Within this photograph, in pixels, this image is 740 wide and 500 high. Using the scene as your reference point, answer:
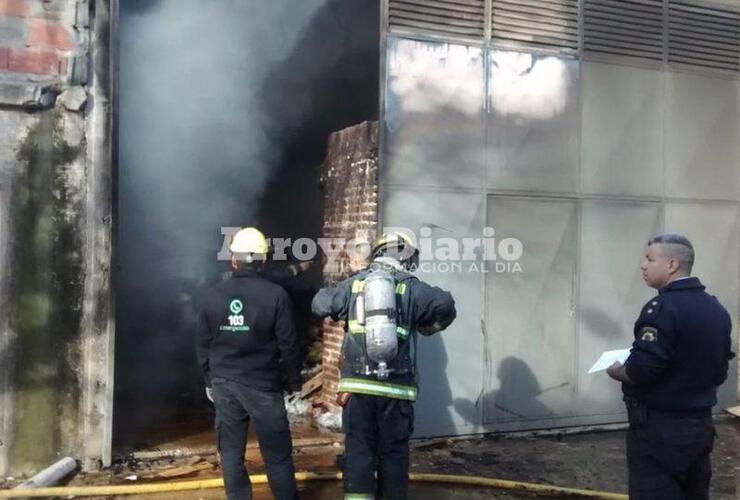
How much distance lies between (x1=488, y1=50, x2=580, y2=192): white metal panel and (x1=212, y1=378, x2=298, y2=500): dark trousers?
3.25 meters

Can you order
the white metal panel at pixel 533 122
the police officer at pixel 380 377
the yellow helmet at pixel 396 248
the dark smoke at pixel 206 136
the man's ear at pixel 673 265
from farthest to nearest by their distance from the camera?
the dark smoke at pixel 206 136, the white metal panel at pixel 533 122, the yellow helmet at pixel 396 248, the police officer at pixel 380 377, the man's ear at pixel 673 265

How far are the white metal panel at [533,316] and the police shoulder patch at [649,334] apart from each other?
3.18m

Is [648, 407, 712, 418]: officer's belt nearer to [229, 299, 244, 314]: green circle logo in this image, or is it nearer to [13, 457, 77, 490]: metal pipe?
[229, 299, 244, 314]: green circle logo

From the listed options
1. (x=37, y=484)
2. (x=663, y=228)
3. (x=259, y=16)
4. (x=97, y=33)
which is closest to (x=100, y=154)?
(x=97, y=33)

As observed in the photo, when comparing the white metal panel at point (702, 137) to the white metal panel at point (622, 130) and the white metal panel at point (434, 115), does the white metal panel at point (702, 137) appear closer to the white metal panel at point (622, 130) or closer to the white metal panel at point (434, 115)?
the white metal panel at point (622, 130)

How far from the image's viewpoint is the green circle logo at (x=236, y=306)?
445 cm

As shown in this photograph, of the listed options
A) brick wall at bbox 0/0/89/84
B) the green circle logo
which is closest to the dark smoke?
brick wall at bbox 0/0/89/84

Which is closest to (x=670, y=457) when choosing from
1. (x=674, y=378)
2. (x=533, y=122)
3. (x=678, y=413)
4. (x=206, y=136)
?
(x=678, y=413)

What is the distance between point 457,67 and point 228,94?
321 centimetres

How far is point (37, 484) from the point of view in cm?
484

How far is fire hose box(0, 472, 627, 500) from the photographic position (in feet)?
15.6

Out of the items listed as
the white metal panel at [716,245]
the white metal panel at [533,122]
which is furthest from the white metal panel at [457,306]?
the white metal panel at [716,245]

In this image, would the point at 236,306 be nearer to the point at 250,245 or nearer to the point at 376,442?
the point at 250,245

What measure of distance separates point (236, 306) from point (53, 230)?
1780 millimetres
